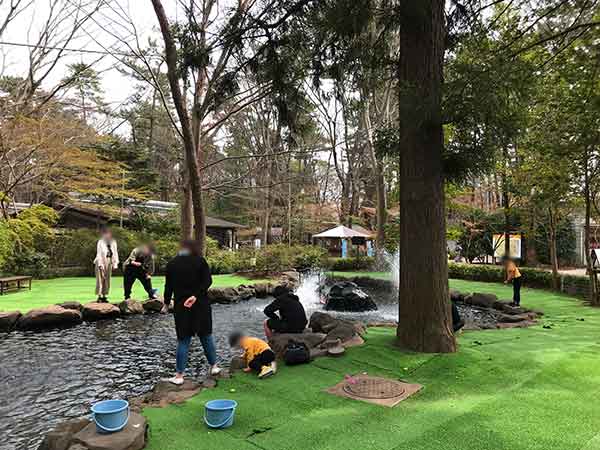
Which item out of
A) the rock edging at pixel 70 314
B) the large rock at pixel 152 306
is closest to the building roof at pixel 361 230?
the large rock at pixel 152 306

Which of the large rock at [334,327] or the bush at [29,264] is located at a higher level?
the bush at [29,264]

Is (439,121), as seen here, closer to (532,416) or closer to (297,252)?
(532,416)

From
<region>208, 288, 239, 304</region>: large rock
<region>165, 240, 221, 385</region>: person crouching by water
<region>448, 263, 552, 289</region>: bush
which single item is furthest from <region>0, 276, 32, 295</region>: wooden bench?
<region>448, 263, 552, 289</region>: bush

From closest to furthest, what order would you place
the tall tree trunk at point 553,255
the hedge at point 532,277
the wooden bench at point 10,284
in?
the wooden bench at point 10,284 < the hedge at point 532,277 < the tall tree trunk at point 553,255

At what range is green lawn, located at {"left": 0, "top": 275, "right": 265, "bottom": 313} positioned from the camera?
9016 mm

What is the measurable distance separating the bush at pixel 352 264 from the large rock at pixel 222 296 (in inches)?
364

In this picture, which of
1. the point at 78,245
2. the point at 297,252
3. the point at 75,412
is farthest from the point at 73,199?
the point at 75,412

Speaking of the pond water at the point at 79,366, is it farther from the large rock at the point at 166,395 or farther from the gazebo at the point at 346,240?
the gazebo at the point at 346,240

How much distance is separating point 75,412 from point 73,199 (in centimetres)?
1636

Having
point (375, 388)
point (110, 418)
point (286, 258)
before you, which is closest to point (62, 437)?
point (110, 418)

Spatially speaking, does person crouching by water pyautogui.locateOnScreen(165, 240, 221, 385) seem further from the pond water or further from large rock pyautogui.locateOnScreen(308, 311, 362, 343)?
large rock pyautogui.locateOnScreen(308, 311, 362, 343)

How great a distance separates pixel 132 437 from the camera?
9.12 feet

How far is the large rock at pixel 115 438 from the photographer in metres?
2.69

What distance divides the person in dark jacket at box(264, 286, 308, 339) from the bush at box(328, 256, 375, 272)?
14301 mm
